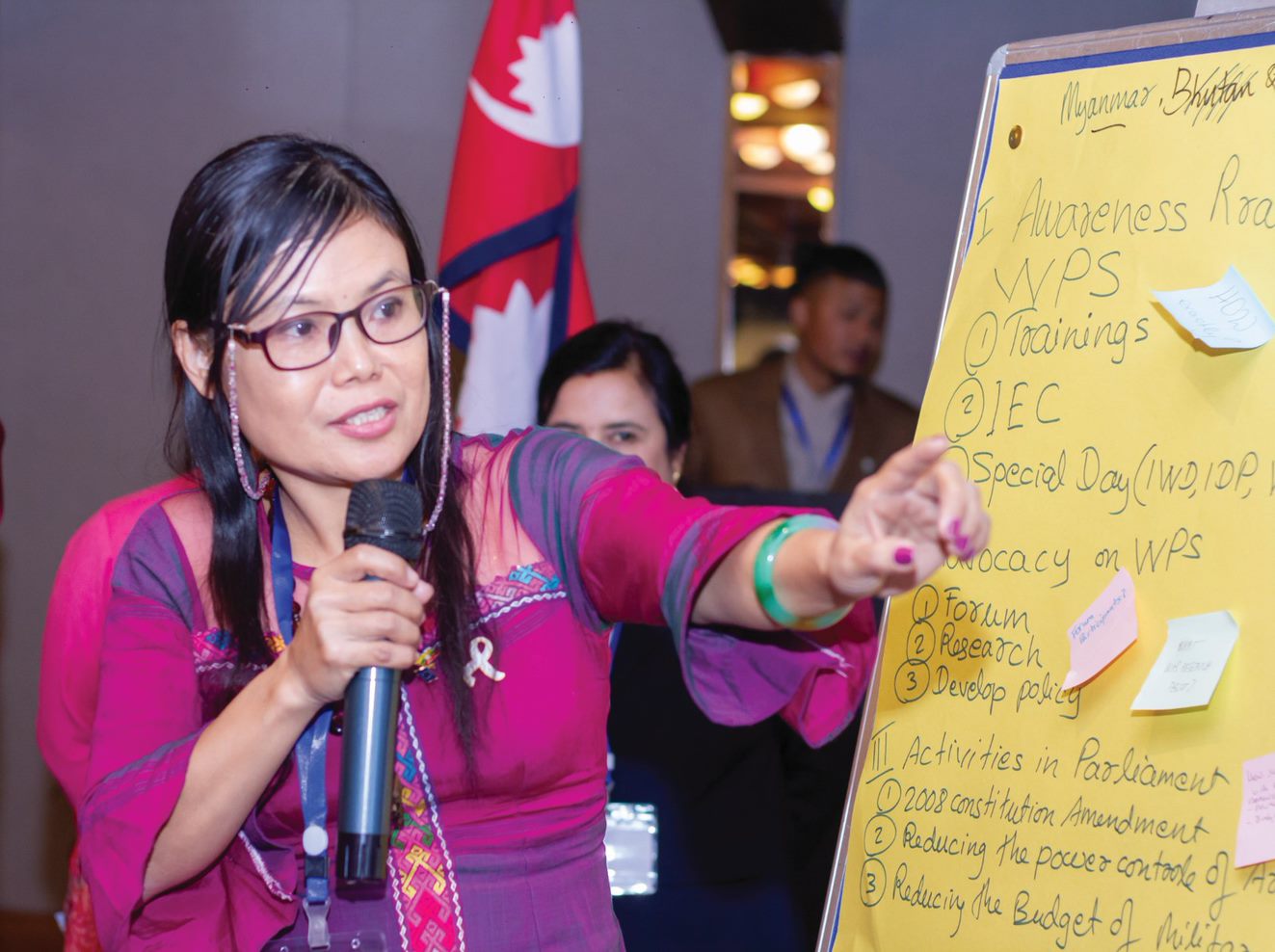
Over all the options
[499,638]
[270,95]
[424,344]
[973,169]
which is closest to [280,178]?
[424,344]

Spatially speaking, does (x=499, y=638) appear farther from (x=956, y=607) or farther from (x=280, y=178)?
(x=956, y=607)

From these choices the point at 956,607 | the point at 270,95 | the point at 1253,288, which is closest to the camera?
the point at 1253,288

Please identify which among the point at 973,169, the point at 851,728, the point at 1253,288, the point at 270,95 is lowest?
the point at 851,728

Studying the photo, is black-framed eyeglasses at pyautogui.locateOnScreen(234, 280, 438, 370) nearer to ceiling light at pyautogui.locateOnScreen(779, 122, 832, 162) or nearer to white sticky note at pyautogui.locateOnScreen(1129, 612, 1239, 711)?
white sticky note at pyautogui.locateOnScreen(1129, 612, 1239, 711)

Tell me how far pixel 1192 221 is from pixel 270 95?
308cm

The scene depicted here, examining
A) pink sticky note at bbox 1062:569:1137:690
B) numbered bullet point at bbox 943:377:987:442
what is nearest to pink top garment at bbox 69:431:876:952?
pink sticky note at bbox 1062:569:1137:690

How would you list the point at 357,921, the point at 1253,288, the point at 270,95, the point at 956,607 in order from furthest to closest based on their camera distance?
the point at 270,95 < the point at 956,607 < the point at 1253,288 < the point at 357,921

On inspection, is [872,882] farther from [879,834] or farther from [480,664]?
[480,664]

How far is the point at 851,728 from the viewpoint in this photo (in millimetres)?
2727

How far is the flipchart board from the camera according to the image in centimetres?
137

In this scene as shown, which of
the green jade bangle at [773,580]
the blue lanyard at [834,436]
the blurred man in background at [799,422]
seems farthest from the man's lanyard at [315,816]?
the blue lanyard at [834,436]

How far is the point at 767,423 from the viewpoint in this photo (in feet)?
15.5

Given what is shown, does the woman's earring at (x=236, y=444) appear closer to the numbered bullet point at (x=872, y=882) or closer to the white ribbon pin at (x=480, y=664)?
the white ribbon pin at (x=480, y=664)

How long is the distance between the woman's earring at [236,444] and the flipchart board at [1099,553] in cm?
77
